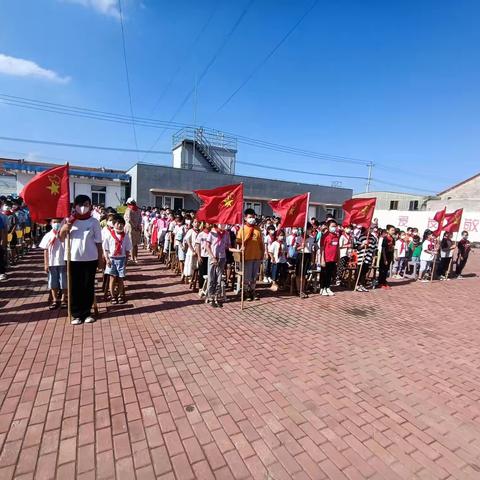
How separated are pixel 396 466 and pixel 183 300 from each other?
509 centimetres

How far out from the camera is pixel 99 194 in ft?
91.7

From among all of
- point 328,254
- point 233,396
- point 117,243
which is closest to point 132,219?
point 117,243

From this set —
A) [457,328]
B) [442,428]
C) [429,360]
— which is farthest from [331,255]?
[442,428]

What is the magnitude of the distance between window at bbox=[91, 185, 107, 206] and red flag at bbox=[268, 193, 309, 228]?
24570 mm

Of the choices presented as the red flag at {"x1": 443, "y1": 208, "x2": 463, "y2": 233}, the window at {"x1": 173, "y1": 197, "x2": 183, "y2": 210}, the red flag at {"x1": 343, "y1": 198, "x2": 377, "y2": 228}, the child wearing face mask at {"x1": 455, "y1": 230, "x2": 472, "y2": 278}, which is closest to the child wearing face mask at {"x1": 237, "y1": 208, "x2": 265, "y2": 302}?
the red flag at {"x1": 343, "y1": 198, "x2": 377, "y2": 228}

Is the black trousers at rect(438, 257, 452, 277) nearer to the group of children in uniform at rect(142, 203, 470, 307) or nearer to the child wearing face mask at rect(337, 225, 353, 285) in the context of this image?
the group of children in uniform at rect(142, 203, 470, 307)

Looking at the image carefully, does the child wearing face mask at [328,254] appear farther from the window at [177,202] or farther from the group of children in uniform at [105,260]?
the window at [177,202]

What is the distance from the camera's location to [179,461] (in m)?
2.52

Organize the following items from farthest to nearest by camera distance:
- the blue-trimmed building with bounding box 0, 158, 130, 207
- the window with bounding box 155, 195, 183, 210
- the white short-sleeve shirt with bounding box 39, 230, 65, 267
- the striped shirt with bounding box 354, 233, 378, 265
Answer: the blue-trimmed building with bounding box 0, 158, 130, 207 < the window with bounding box 155, 195, 183, 210 < the striped shirt with bounding box 354, 233, 378, 265 < the white short-sleeve shirt with bounding box 39, 230, 65, 267

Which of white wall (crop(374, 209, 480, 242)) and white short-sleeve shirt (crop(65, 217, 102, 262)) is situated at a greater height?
white wall (crop(374, 209, 480, 242))

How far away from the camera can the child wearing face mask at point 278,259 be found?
8281 mm

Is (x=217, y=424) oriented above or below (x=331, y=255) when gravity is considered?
below

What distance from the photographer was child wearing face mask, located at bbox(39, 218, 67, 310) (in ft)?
18.6

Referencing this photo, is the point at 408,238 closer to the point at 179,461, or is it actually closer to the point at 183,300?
the point at 183,300
